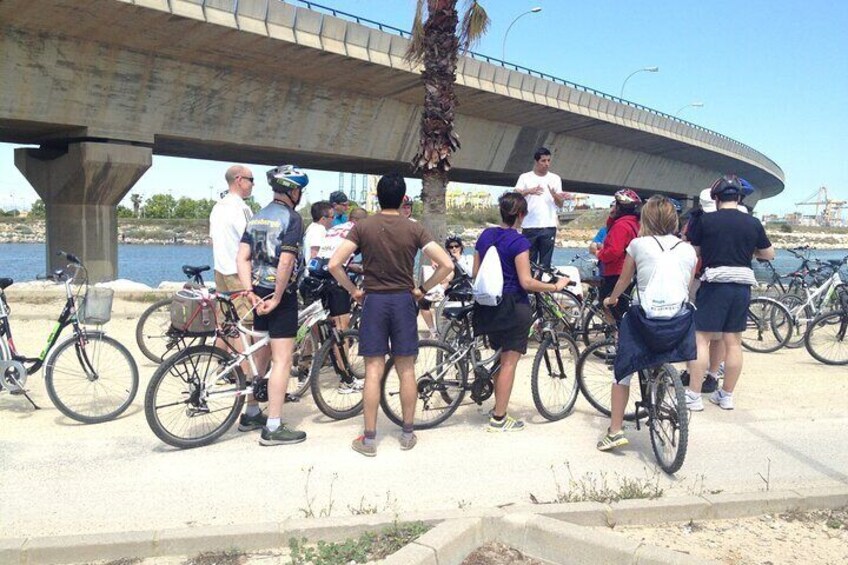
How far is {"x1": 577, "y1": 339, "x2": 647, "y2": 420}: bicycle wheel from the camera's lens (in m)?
6.10

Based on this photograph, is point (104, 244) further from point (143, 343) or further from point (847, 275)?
point (847, 275)

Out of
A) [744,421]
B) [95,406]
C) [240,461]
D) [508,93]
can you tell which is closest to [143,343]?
[95,406]

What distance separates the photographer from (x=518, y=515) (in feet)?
12.5

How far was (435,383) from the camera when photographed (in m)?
5.85

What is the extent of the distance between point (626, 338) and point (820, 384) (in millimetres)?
3975

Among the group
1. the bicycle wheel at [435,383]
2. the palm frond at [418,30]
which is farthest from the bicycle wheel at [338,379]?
the palm frond at [418,30]

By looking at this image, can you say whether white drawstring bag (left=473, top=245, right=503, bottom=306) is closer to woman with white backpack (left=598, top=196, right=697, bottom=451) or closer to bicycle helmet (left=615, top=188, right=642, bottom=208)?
woman with white backpack (left=598, top=196, right=697, bottom=451)

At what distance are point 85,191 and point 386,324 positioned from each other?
2040 centimetres

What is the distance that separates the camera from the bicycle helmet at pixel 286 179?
548cm

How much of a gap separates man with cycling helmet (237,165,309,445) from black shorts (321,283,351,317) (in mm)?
844

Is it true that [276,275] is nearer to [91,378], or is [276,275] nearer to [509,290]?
[509,290]

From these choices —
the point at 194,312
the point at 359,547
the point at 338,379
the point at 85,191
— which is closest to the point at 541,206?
the point at 338,379

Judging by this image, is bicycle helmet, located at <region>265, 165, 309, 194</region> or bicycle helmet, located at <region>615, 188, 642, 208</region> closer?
bicycle helmet, located at <region>265, 165, 309, 194</region>

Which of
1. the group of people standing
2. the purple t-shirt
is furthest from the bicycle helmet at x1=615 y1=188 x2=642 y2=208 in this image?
the purple t-shirt
